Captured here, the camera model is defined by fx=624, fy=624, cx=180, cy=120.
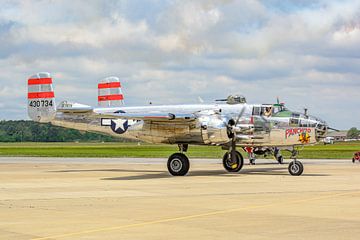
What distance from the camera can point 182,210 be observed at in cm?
1523

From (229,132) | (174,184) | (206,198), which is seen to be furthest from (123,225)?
(229,132)

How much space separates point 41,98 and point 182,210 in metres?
22.2

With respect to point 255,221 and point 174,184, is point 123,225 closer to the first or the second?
point 255,221

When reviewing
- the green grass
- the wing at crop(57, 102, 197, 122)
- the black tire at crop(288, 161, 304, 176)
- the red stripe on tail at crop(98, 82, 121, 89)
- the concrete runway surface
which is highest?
the red stripe on tail at crop(98, 82, 121, 89)

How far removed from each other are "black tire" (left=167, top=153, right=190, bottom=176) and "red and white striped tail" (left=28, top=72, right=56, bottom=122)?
29.6 feet

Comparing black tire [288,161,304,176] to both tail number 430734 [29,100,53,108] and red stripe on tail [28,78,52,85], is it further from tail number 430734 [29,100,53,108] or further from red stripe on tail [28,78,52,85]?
red stripe on tail [28,78,52,85]

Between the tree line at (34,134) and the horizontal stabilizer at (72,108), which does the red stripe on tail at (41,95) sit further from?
the tree line at (34,134)

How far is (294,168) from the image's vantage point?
95.0 ft

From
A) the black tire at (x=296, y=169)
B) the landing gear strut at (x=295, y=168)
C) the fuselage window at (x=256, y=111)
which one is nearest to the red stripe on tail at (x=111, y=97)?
the fuselage window at (x=256, y=111)

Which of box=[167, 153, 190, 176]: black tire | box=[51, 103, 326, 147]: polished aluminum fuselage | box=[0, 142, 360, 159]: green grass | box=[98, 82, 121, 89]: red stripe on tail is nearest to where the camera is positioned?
box=[51, 103, 326, 147]: polished aluminum fuselage

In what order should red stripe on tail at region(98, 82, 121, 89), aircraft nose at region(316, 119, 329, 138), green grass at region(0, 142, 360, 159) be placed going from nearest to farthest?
aircraft nose at region(316, 119, 329, 138) < red stripe on tail at region(98, 82, 121, 89) < green grass at region(0, 142, 360, 159)

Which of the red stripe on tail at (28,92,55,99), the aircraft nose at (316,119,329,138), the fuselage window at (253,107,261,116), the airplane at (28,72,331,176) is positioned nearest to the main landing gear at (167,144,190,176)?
the airplane at (28,72,331,176)

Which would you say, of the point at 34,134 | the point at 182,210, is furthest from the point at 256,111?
the point at 34,134

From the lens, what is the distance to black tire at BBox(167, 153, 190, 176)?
2941 cm
